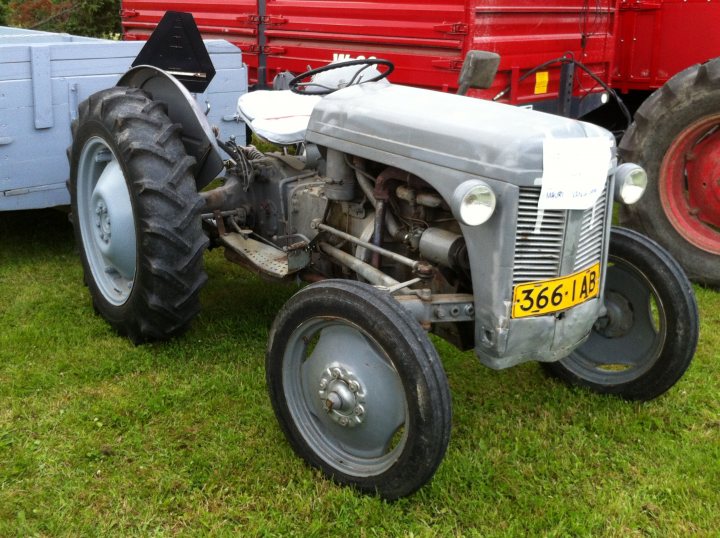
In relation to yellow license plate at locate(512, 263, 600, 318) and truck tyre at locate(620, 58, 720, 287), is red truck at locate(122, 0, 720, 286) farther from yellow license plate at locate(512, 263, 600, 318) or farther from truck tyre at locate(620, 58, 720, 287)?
yellow license plate at locate(512, 263, 600, 318)

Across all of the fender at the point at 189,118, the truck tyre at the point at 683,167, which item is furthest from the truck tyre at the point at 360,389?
the truck tyre at the point at 683,167

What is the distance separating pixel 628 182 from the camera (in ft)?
9.34

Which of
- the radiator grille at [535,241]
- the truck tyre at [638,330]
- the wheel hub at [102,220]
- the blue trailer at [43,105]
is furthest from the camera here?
the blue trailer at [43,105]

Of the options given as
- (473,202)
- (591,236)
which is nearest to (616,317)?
(591,236)

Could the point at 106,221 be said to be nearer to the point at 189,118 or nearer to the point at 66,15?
the point at 189,118

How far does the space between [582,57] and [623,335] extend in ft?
10.1

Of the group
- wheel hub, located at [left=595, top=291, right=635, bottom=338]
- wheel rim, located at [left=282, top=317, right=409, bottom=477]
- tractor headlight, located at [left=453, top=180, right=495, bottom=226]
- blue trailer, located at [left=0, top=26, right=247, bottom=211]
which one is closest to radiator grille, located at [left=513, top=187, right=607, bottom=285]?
tractor headlight, located at [left=453, top=180, right=495, bottom=226]

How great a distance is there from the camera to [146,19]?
26.7 ft

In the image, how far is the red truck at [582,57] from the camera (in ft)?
15.0

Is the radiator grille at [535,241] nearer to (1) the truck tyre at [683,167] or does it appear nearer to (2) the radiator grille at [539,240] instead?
(2) the radiator grille at [539,240]

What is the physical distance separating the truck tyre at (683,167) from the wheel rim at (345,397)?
8.21 ft

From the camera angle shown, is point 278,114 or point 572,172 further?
point 278,114

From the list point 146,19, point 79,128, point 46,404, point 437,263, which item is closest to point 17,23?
point 146,19

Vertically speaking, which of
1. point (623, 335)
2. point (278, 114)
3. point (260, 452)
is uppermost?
point (278, 114)
